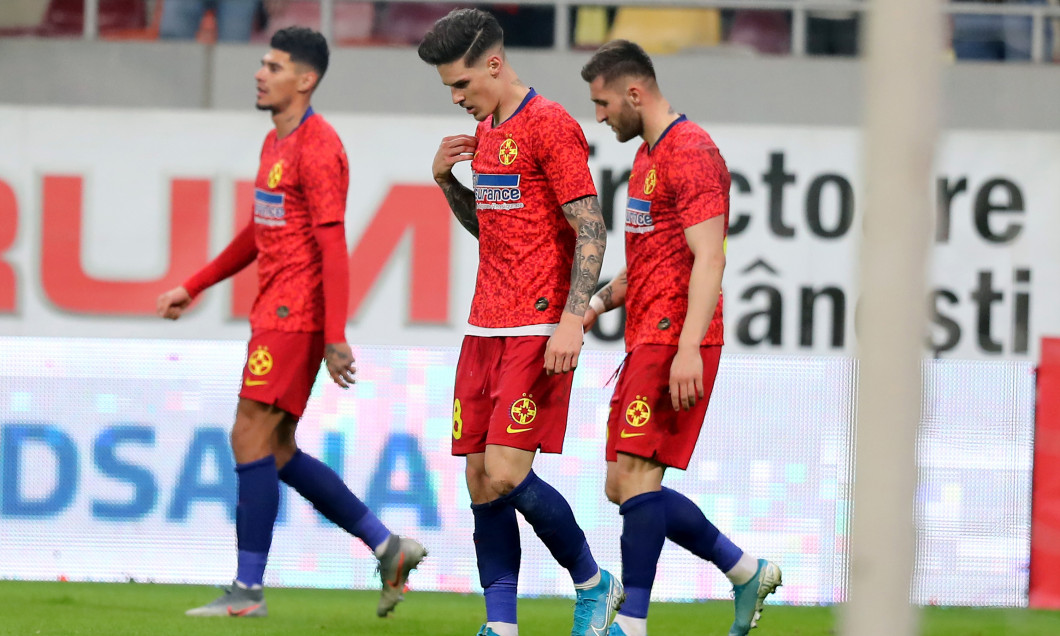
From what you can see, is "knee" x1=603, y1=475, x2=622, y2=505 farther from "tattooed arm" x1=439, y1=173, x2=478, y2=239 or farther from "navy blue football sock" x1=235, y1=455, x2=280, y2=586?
"navy blue football sock" x1=235, y1=455, x2=280, y2=586

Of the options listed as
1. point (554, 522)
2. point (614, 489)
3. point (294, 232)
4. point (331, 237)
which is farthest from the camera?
point (294, 232)

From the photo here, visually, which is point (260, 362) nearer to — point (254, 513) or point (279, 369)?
point (279, 369)

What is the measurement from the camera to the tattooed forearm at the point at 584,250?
3.54 meters

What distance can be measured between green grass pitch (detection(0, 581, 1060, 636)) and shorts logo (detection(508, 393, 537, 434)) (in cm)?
117

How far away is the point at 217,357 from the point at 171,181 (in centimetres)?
74

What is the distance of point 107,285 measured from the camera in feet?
19.2

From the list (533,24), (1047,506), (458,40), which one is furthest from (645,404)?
(533,24)

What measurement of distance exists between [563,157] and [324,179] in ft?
3.71

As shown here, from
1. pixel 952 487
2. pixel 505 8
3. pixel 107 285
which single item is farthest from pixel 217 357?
pixel 952 487

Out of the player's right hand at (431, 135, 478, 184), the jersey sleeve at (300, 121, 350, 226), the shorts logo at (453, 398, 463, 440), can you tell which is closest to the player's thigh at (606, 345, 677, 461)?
the shorts logo at (453, 398, 463, 440)

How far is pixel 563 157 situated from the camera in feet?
11.9

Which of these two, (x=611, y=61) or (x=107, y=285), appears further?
(x=107, y=285)

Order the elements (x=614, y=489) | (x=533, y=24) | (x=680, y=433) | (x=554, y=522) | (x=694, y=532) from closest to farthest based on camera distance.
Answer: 1. (x=554, y=522)
2. (x=680, y=433)
3. (x=614, y=489)
4. (x=694, y=532)
5. (x=533, y=24)

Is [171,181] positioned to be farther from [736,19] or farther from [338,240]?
[736,19]
